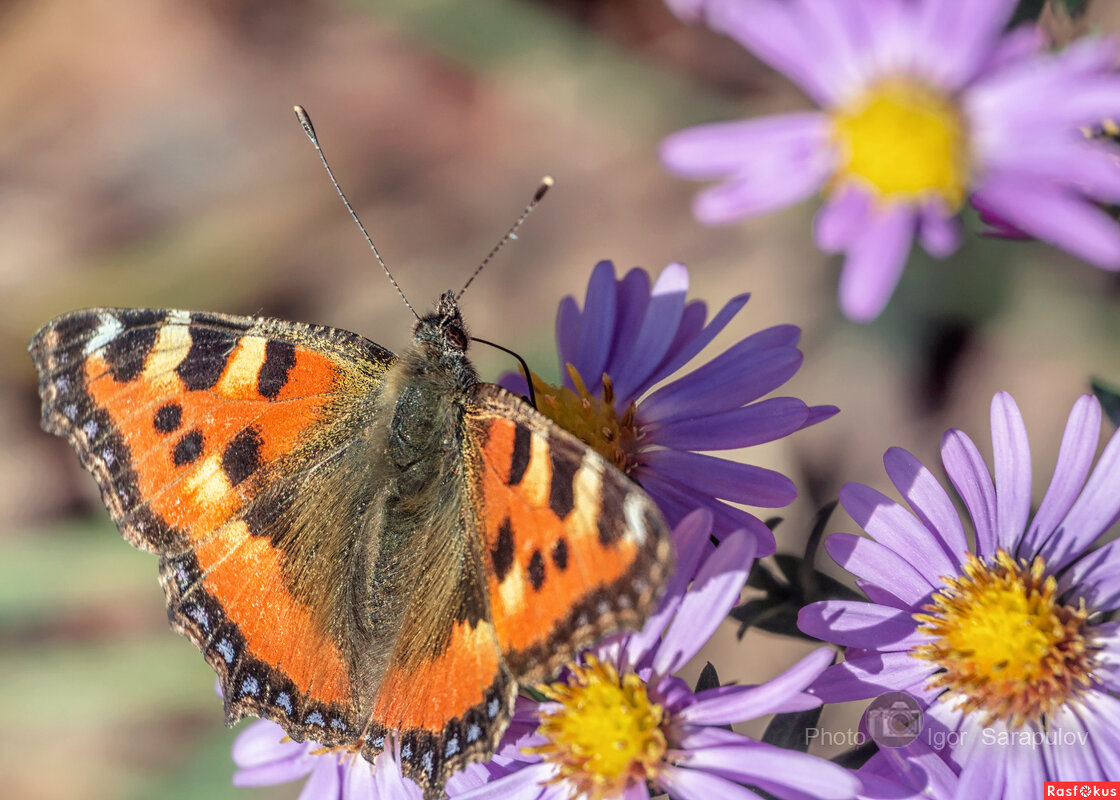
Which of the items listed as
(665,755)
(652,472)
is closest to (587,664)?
(665,755)

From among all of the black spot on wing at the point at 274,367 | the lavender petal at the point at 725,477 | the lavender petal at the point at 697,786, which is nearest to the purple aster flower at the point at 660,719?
the lavender petal at the point at 697,786

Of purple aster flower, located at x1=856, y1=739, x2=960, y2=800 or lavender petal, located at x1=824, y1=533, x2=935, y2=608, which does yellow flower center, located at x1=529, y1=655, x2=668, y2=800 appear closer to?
purple aster flower, located at x1=856, y1=739, x2=960, y2=800

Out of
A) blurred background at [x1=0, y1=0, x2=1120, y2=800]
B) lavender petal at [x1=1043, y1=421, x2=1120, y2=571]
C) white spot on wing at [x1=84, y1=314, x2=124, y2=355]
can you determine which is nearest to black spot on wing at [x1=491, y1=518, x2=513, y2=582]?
white spot on wing at [x1=84, y1=314, x2=124, y2=355]

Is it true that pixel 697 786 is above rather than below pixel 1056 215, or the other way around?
below

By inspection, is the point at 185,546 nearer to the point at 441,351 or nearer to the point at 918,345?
the point at 441,351

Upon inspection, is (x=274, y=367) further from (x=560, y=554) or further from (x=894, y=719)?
(x=894, y=719)

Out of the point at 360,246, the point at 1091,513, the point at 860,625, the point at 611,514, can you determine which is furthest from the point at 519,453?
the point at 360,246
